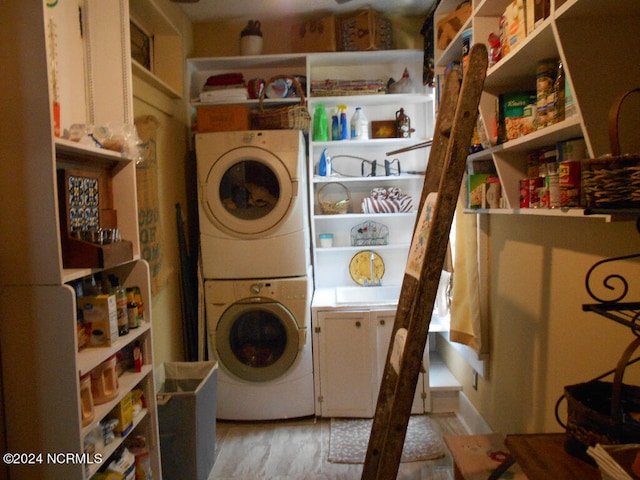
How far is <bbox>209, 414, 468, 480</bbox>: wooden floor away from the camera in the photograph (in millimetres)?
2203

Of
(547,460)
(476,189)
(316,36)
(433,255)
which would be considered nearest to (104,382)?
(433,255)

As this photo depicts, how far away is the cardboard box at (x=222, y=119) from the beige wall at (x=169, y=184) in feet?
0.63

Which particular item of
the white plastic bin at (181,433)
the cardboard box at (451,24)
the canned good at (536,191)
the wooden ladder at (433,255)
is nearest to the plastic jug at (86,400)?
the white plastic bin at (181,433)

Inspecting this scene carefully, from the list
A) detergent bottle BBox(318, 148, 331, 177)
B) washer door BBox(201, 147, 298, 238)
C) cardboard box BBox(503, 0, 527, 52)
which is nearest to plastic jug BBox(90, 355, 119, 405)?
washer door BBox(201, 147, 298, 238)

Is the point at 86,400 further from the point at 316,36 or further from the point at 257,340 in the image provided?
the point at 316,36

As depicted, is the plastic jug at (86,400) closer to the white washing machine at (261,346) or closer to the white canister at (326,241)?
the white washing machine at (261,346)

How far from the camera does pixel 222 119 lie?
2727 mm

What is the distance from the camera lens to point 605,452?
0.78 m

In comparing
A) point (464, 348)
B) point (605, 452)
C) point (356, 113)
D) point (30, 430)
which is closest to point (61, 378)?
point (30, 430)

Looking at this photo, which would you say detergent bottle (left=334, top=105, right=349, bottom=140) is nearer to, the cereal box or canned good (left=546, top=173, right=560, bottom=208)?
the cereal box

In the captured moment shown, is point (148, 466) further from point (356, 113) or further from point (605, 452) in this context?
point (356, 113)

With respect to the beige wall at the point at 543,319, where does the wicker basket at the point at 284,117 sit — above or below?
above

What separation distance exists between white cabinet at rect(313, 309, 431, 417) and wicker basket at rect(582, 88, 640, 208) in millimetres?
1794

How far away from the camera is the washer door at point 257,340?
264cm
